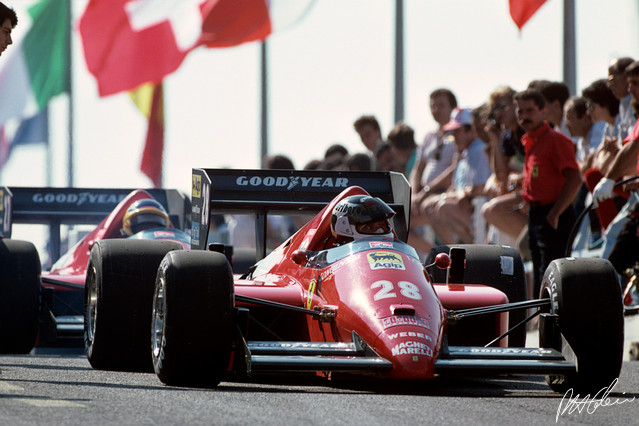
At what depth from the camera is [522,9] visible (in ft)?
51.5

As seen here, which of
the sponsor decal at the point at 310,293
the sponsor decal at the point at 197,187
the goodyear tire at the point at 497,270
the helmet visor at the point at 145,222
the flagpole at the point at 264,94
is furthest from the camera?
the flagpole at the point at 264,94

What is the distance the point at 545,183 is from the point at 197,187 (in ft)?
9.79

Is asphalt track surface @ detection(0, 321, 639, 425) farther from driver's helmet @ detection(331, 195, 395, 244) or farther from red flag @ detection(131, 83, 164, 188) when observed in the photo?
red flag @ detection(131, 83, 164, 188)

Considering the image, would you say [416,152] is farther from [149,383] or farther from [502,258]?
[149,383]

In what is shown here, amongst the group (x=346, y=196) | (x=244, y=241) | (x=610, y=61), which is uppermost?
(x=610, y=61)

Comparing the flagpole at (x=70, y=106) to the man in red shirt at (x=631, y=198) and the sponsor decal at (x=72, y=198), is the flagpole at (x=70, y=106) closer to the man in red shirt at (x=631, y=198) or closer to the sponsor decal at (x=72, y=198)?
the sponsor decal at (x=72, y=198)

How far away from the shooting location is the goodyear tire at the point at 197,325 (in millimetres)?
6426

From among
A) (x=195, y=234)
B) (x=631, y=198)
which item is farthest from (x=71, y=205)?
(x=631, y=198)

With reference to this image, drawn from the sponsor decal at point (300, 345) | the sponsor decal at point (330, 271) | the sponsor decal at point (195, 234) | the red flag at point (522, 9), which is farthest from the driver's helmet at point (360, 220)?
the red flag at point (522, 9)

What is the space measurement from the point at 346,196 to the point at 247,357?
1.98 meters

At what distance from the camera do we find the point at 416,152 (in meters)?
14.7

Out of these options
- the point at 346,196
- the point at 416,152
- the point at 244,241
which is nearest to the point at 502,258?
the point at 346,196

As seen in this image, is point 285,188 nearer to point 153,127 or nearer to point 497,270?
point 497,270

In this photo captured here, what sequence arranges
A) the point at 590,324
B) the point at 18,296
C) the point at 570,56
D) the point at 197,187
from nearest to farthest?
the point at 590,324 < the point at 18,296 < the point at 197,187 < the point at 570,56
